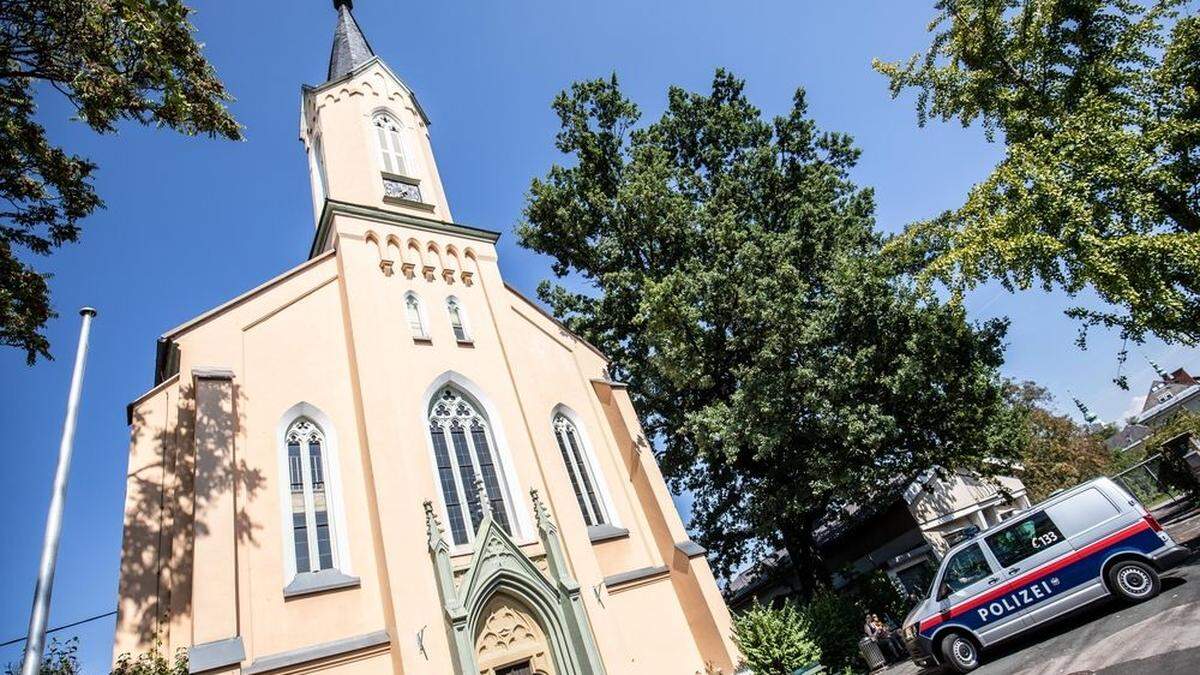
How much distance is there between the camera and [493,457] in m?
13.2

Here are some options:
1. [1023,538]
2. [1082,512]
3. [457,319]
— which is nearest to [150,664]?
[457,319]

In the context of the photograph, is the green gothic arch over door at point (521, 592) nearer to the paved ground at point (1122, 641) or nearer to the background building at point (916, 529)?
the paved ground at point (1122, 641)

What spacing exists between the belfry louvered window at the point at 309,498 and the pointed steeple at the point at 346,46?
538 inches

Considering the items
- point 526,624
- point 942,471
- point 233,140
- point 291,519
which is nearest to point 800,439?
point 942,471

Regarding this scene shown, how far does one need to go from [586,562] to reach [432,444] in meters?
4.24

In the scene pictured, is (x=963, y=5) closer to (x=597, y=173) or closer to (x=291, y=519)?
(x=597, y=173)

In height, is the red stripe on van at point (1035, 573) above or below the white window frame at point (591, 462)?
below

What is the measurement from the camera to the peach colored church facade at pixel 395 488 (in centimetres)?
927

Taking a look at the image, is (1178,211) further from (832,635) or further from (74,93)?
(74,93)

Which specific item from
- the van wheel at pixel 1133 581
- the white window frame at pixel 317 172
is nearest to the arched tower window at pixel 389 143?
the white window frame at pixel 317 172

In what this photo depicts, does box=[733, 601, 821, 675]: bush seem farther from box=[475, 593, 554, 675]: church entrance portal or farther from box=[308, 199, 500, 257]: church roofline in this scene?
box=[308, 199, 500, 257]: church roofline

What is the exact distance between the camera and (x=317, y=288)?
1345 cm

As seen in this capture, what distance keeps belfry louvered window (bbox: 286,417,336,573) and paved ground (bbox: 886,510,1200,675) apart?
11.5 meters

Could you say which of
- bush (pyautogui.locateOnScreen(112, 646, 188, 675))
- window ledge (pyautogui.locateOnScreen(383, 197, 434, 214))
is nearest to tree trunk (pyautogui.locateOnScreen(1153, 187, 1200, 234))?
window ledge (pyautogui.locateOnScreen(383, 197, 434, 214))
